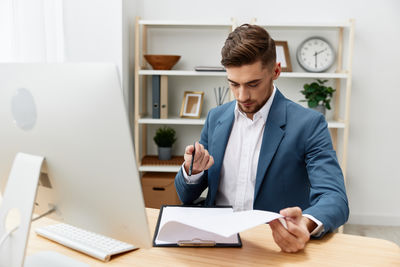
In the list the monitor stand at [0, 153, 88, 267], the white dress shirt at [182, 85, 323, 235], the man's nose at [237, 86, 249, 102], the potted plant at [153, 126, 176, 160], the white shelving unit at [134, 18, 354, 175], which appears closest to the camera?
the monitor stand at [0, 153, 88, 267]

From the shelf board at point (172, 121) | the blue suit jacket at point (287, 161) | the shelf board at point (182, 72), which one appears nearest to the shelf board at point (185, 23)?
the shelf board at point (182, 72)

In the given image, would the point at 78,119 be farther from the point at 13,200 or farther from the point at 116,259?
the point at 116,259

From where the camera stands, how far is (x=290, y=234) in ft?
3.23

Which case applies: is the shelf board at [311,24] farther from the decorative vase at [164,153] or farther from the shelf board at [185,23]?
the decorative vase at [164,153]

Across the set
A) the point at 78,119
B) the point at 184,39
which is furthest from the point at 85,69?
the point at 184,39

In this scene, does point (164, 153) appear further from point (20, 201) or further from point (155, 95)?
point (20, 201)

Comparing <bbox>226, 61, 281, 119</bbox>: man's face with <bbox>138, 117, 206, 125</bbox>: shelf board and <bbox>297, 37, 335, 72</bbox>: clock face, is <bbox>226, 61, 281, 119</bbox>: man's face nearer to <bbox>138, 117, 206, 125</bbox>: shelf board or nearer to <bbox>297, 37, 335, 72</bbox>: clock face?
<bbox>138, 117, 206, 125</bbox>: shelf board

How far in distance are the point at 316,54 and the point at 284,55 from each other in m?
0.27

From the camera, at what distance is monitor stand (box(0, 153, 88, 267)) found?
0.80m

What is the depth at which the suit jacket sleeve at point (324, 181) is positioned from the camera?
113cm

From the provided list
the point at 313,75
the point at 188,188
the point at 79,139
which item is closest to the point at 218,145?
the point at 188,188

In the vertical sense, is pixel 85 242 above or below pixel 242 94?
below

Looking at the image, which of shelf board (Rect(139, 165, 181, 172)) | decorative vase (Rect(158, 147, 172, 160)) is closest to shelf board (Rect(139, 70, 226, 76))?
decorative vase (Rect(158, 147, 172, 160))

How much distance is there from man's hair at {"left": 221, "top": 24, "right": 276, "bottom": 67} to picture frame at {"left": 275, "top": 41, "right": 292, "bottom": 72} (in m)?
1.68
